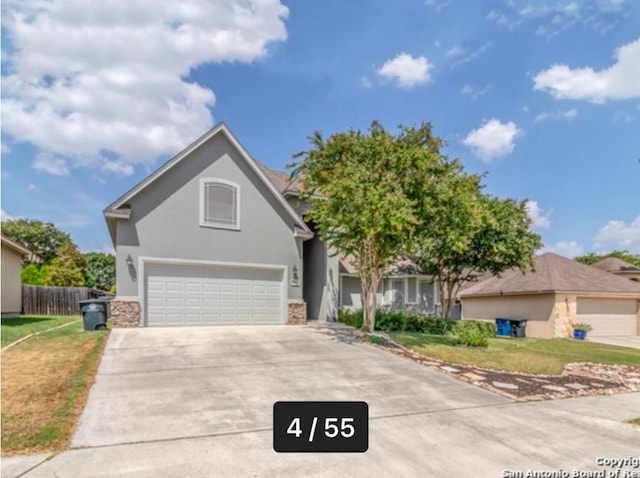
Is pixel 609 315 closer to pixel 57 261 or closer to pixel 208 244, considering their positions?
pixel 208 244

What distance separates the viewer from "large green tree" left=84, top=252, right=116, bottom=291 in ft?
104

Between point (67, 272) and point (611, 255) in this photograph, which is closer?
point (67, 272)

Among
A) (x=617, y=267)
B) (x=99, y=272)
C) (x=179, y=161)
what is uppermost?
(x=179, y=161)

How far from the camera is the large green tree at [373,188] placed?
11.1 m

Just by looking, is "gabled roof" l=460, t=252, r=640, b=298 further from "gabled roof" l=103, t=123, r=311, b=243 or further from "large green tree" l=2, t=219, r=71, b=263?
"large green tree" l=2, t=219, r=71, b=263

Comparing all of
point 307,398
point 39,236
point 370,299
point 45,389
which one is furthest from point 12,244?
point 39,236

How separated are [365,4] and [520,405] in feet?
28.4

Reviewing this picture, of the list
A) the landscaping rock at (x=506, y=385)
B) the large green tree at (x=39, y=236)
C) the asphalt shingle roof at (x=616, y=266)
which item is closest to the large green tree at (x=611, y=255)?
the asphalt shingle roof at (x=616, y=266)

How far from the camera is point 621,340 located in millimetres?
18656

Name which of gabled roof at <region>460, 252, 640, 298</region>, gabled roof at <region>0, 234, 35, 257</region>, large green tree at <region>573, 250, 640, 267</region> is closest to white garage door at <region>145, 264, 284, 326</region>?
gabled roof at <region>0, 234, 35, 257</region>

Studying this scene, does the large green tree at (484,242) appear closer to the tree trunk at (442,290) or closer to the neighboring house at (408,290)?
the tree trunk at (442,290)

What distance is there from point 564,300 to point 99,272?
3209cm

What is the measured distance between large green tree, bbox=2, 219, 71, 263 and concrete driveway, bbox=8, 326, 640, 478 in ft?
118

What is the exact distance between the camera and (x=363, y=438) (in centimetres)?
486
